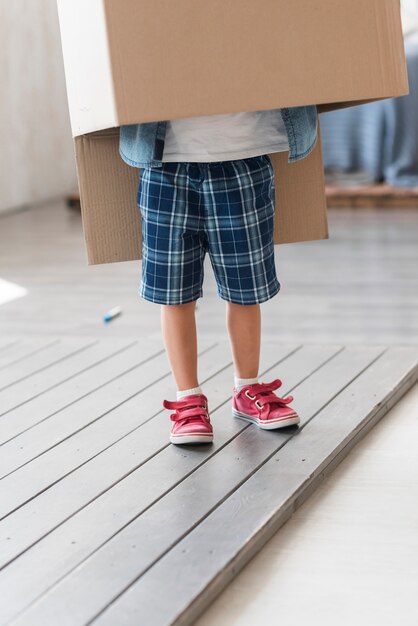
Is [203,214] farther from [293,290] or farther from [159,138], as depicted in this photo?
[293,290]

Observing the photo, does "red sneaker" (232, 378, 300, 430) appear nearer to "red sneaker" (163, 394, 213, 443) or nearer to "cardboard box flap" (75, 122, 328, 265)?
"red sneaker" (163, 394, 213, 443)

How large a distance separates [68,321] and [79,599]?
164 cm

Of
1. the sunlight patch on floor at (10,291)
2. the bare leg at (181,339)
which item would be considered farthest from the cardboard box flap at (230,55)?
the sunlight patch on floor at (10,291)

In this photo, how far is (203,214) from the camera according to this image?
1.81 metres

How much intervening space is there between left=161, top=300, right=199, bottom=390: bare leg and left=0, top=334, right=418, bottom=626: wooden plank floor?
0.12 meters

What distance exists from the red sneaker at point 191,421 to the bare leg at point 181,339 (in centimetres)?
4

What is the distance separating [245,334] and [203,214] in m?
0.27

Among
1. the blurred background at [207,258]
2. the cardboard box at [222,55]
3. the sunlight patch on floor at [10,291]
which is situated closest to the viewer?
the cardboard box at [222,55]

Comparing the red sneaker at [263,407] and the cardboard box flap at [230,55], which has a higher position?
the cardboard box flap at [230,55]

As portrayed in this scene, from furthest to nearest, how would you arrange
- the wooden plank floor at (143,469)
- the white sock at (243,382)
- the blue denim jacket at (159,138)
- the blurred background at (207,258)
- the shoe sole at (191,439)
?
1. the blurred background at (207,258)
2. the white sock at (243,382)
3. the shoe sole at (191,439)
4. the blue denim jacket at (159,138)
5. the wooden plank floor at (143,469)

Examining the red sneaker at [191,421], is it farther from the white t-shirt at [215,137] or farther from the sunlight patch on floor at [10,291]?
the sunlight patch on floor at [10,291]

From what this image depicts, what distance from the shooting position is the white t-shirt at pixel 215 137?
175 centimetres

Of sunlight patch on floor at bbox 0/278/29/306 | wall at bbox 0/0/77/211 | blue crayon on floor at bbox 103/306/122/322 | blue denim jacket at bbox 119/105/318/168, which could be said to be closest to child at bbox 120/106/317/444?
blue denim jacket at bbox 119/105/318/168

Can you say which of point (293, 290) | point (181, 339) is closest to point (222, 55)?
point (181, 339)
